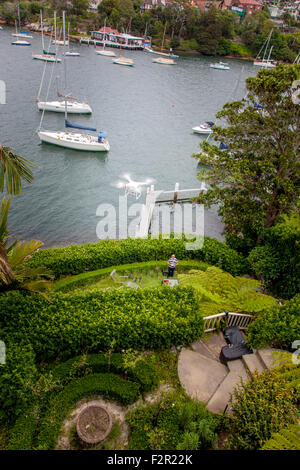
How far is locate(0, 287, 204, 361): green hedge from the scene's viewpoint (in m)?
9.16

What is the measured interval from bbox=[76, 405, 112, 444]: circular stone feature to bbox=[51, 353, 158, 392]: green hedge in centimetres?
124

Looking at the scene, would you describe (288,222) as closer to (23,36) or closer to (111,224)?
(111,224)

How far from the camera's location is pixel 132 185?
25.9 meters

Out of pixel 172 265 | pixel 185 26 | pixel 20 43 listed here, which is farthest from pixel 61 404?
pixel 185 26

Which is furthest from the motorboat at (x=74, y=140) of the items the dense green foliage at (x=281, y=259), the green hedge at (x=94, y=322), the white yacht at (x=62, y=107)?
the green hedge at (x=94, y=322)

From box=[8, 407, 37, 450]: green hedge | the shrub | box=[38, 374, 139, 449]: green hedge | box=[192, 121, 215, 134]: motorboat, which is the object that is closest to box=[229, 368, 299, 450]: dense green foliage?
box=[38, 374, 139, 449]: green hedge

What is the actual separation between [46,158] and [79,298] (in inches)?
847

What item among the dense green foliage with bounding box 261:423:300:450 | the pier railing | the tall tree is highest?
the tall tree

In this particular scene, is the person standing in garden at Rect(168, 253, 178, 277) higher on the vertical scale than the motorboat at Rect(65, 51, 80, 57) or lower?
lower

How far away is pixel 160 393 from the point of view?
8617 millimetres

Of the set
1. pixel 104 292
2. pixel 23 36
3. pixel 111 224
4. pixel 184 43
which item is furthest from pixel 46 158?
pixel 184 43

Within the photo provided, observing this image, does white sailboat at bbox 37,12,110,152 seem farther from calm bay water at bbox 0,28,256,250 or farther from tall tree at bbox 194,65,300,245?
tall tree at bbox 194,65,300,245

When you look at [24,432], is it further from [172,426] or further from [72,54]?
[72,54]

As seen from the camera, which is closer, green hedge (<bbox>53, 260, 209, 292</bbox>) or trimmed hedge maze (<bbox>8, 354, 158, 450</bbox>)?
trimmed hedge maze (<bbox>8, 354, 158, 450</bbox>)
